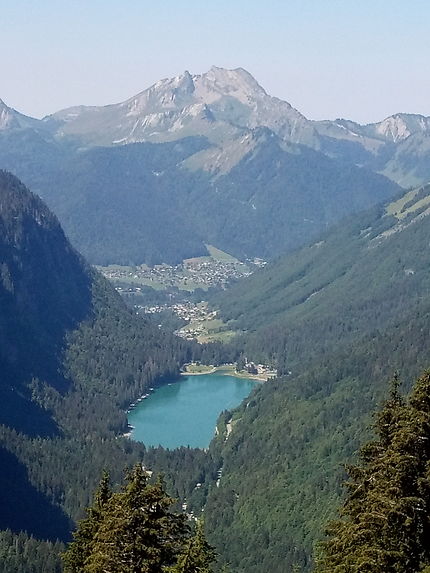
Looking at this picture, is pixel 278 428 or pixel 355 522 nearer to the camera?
pixel 355 522

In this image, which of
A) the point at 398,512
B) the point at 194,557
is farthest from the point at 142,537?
the point at 398,512

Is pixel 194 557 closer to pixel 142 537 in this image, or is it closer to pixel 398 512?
pixel 142 537

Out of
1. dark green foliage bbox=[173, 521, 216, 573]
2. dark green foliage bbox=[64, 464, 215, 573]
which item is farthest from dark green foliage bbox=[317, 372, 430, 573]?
dark green foliage bbox=[64, 464, 215, 573]

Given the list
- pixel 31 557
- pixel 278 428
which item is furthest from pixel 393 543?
pixel 278 428

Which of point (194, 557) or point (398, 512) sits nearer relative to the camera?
point (398, 512)

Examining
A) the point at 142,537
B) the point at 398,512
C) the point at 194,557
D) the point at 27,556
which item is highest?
the point at 398,512

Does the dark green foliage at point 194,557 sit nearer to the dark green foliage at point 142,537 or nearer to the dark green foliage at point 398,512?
the dark green foliage at point 142,537

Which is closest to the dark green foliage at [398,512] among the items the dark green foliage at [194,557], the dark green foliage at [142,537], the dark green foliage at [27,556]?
the dark green foliage at [194,557]

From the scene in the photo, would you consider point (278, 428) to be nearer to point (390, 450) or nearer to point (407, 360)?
point (407, 360)

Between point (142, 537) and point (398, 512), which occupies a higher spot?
point (398, 512)
